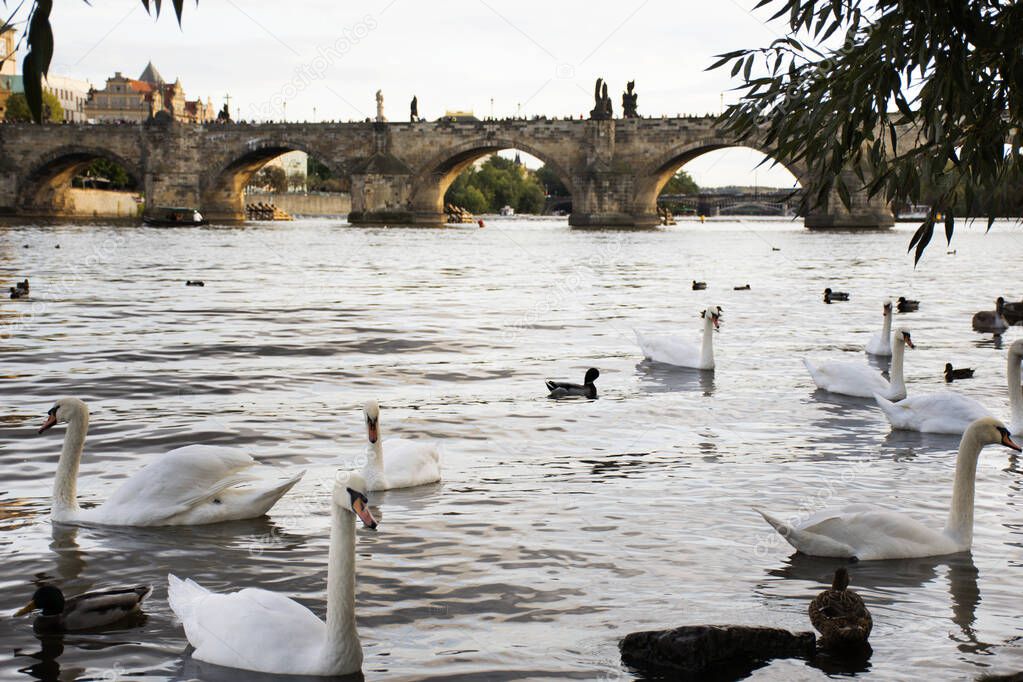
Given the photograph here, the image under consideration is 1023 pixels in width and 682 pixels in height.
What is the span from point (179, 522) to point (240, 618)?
197 cm

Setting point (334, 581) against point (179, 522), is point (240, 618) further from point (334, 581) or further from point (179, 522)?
point (179, 522)

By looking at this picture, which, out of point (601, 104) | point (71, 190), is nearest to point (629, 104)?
point (601, 104)

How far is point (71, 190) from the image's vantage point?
8250 centimetres

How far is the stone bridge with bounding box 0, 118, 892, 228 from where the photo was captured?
234 feet

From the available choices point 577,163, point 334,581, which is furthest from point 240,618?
point 577,163

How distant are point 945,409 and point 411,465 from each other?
4049 millimetres

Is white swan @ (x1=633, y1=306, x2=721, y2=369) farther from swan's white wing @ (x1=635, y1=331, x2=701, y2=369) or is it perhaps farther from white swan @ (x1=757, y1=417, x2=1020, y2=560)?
white swan @ (x1=757, y1=417, x2=1020, y2=560)

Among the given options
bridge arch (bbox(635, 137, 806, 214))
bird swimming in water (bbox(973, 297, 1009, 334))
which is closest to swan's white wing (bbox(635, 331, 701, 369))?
bird swimming in water (bbox(973, 297, 1009, 334))

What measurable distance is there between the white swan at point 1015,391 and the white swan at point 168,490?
4.95 m

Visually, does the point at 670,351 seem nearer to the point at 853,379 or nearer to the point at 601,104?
the point at 853,379

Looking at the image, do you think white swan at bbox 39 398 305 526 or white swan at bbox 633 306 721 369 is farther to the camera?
white swan at bbox 633 306 721 369

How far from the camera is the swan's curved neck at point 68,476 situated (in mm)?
6035

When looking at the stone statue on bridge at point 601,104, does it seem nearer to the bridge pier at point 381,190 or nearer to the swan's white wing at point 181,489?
the bridge pier at point 381,190

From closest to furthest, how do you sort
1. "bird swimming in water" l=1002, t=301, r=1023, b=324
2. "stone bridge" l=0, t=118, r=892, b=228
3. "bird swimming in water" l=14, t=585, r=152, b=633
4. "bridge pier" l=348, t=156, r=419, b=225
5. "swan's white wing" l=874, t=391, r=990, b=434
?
"bird swimming in water" l=14, t=585, r=152, b=633 → "swan's white wing" l=874, t=391, r=990, b=434 → "bird swimming in water" l=1002, t=301, r=1023, b=324 → "stone bridge" l=0, t=118, r=892, b=228 → "bridge pier" l=348, t=156, r=419, b=225
